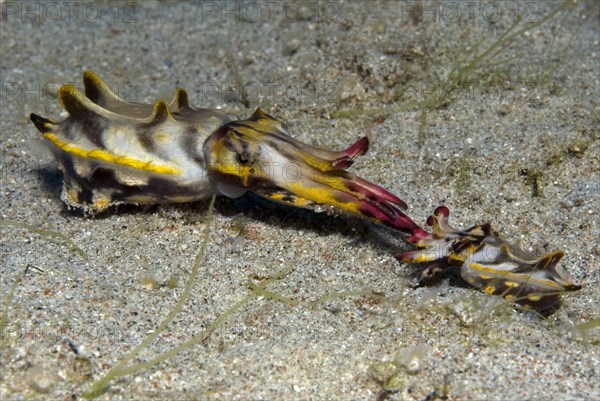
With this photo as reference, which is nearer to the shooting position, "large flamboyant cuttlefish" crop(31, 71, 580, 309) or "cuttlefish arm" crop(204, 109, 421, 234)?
"large flamboyant cuttlefish" crop(31, 71, 580, 309)

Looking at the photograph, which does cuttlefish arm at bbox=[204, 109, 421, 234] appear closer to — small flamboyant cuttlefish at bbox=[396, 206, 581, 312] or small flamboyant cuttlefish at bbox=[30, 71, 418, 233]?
small flamboyant cuttlefish at bbox=[30, 71, 418, 233]

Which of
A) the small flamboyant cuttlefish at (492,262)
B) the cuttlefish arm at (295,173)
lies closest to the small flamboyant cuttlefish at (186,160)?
the cuttlefish arm at (295,173)

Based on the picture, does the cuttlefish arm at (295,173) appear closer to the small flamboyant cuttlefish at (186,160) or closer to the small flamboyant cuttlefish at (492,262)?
the small flamboyant cuttlefish at (186,160)

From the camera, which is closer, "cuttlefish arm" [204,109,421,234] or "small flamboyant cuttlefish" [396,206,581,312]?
"small flamboyant cuttlefish" [396,206,581,312]

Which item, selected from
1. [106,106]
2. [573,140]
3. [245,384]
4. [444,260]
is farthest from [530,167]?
[106,106]

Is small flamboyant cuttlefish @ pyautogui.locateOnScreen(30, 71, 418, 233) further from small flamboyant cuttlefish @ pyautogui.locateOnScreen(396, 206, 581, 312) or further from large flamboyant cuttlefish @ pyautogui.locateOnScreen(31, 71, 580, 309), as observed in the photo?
small flamboyant cuttlefish @ pyautogui.locateOnScreen(396, 206, 581, 312)

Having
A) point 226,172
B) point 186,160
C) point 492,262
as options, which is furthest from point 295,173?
point 492,262

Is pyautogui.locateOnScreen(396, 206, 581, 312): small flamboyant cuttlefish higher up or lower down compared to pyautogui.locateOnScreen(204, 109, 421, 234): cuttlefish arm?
lower down

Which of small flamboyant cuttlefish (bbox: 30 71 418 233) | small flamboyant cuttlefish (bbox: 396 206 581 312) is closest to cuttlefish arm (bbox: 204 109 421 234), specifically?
small flamboyant cuttlefish (bbox: 30 71 418 233)
